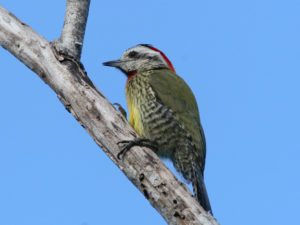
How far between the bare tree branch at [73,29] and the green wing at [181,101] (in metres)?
1.25

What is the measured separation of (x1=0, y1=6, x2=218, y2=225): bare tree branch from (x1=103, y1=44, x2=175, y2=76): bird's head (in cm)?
173

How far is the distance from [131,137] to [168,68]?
8.65 ft

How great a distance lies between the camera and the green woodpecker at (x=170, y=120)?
5.78 m

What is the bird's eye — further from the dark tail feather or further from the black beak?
the dark tail feather

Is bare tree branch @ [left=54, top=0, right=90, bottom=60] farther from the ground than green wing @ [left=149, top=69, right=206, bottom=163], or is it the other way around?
bare tree branch @ [left=54, top=0, right=90, bottom=60]

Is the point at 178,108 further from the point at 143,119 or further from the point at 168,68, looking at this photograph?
the point at 168,68

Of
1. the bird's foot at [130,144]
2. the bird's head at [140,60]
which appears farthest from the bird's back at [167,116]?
the bird's foot at [130,144]

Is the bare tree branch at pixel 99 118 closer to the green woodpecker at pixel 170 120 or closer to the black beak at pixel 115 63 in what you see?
the green woodpecker at pixel 170 120

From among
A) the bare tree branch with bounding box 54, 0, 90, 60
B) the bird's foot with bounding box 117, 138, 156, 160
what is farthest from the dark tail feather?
the bare tree branch with bounding box 54, 0, 90, 60

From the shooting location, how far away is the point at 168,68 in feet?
23.9

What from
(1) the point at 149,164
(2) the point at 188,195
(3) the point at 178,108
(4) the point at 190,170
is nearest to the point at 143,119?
(3) the point at 178,108

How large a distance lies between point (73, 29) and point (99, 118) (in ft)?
4.65

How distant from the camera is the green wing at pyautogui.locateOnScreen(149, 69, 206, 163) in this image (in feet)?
19.6

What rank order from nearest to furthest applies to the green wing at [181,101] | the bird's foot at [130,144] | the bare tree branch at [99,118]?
the bare tree branch at [99,118] < the bird's foot at [130,144] < the green wing at [181,101]
